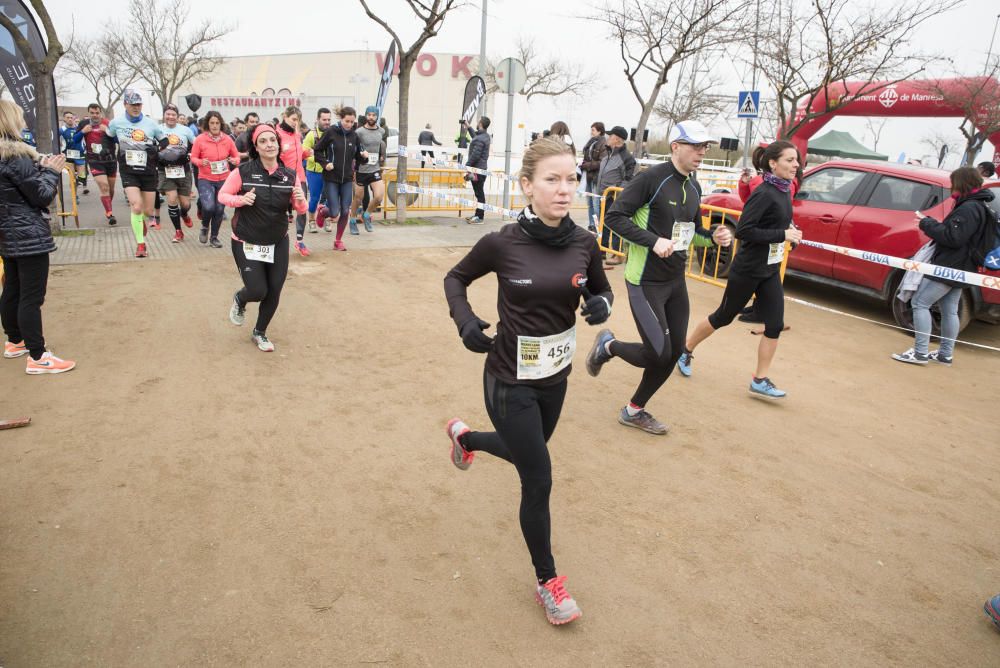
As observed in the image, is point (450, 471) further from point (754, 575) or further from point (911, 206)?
point (911, 206)

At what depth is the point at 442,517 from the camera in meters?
3.70

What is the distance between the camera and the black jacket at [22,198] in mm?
4680

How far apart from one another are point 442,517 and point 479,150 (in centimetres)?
1086

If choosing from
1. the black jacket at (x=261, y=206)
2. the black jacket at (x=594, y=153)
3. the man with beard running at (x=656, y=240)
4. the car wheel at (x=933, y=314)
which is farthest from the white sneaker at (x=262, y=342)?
the black jacket at (x=594, y=153)

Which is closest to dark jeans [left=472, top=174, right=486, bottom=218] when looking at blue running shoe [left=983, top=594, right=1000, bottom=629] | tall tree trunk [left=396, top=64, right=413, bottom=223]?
tall tree trunk [left=396, top=64, right=413, bottom=223]

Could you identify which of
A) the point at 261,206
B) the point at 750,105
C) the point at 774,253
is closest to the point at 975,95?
the point at 750,105

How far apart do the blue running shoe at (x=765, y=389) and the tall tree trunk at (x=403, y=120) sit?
846cm

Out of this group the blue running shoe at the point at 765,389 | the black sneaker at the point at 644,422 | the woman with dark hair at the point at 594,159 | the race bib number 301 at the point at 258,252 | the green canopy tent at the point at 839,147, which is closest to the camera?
the black sneaker at the point at 644,422

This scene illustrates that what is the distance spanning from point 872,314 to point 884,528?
589cm

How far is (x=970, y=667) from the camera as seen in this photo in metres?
2.83

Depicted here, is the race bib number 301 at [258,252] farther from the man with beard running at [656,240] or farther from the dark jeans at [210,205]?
the dark jeans at [210,205]

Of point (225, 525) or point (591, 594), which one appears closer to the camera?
point (591, 594)

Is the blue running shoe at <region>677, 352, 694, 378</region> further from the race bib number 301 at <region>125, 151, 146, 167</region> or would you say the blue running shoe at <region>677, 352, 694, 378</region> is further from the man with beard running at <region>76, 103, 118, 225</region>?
the man with beard running at <region>76, 103, 118, 225</region>

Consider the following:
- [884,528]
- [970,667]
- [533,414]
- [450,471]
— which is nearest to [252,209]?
[450,471]
